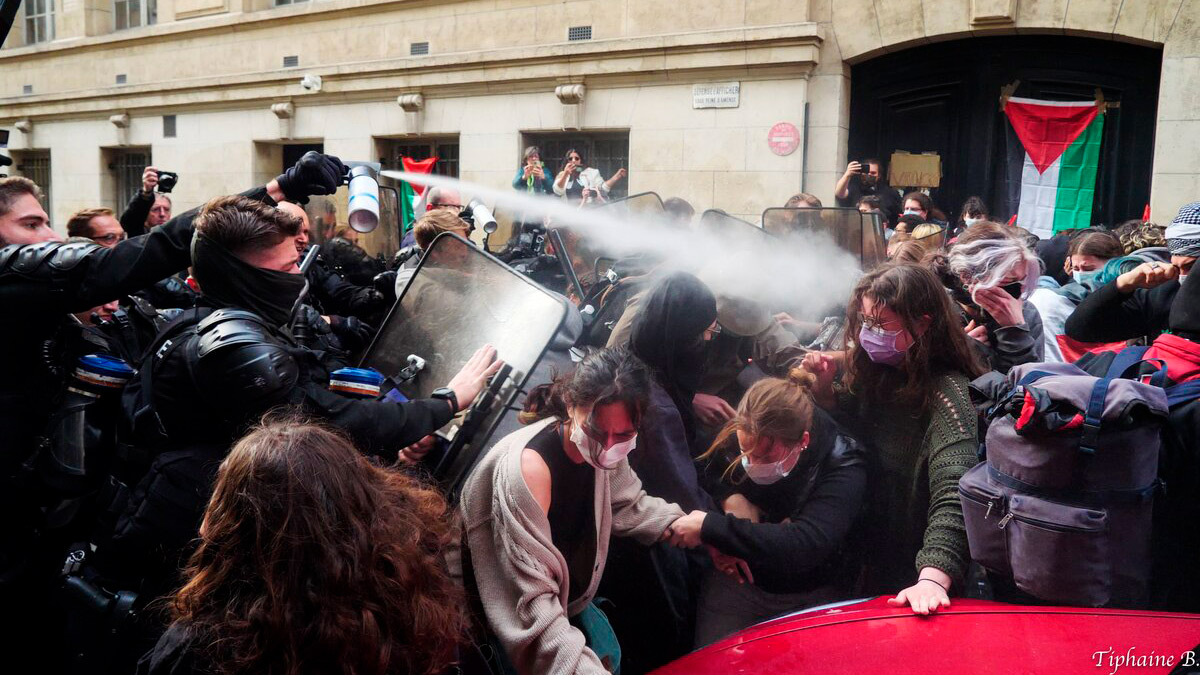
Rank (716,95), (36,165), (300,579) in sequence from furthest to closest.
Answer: (36,165), (716,95), (300,579)

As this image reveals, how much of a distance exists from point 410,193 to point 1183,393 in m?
8.26

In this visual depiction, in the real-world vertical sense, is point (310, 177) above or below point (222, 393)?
above

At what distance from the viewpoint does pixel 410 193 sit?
9.53 meters

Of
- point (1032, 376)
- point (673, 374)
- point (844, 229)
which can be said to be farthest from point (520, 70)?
point (1032, 376)

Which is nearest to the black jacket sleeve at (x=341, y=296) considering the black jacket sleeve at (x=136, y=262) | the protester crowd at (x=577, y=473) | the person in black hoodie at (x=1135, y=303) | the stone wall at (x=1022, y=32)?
the protester crowd at (x=577, y=473)

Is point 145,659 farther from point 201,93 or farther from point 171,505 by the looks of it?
point 201,93

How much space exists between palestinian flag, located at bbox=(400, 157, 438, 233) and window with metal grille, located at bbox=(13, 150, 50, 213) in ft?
34.1

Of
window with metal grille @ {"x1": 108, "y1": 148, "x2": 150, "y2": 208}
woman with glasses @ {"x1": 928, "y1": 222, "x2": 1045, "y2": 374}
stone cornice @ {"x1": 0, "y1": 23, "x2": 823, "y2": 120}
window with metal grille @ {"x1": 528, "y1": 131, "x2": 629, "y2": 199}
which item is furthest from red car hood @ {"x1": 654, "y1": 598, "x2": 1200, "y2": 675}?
window with metal grille @ {"x1": 108, "y1": 148, "x2": 150, "y2": 208}

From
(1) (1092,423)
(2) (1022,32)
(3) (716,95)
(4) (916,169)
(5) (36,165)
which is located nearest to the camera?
(1) (1092,423)

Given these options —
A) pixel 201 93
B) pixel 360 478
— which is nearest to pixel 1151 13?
pixel 360 478

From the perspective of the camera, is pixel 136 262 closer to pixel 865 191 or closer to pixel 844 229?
pixel 844 229

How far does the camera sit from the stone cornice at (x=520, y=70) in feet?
31.9

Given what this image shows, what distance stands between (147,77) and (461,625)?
16.9m

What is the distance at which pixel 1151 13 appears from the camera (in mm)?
8289
